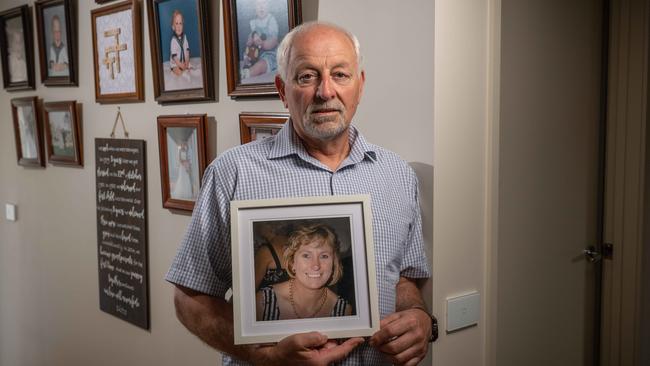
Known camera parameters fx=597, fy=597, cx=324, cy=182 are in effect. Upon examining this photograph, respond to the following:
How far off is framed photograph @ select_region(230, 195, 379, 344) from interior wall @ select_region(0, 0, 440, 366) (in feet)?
1.27

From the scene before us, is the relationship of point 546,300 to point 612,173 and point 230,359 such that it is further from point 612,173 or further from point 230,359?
point 230,359

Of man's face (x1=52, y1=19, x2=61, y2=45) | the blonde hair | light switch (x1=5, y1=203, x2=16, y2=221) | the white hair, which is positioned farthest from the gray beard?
light switch (x1=5, y1=203, x2=16, y2=221)

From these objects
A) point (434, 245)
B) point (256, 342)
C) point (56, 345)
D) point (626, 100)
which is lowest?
point (56, 345)

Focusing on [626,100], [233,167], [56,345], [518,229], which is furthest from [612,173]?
[56,345]

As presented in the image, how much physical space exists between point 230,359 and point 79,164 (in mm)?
1626

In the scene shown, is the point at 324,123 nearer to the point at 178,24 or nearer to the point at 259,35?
the point at 259,35

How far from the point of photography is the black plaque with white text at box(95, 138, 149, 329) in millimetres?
2344

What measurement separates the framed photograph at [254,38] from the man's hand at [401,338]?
2.57ft

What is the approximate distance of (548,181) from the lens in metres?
1.92

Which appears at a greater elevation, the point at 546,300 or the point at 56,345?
the point at 546,300

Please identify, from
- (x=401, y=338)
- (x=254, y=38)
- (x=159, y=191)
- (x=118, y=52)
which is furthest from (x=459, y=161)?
(x=118, y=52)

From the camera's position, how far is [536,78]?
5.99 feet

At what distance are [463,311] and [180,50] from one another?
4.14 feet

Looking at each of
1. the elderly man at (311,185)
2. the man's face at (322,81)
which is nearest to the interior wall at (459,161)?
the elderly man at (311,185)
